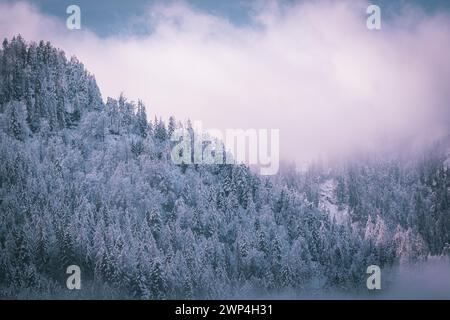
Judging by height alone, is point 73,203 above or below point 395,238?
above

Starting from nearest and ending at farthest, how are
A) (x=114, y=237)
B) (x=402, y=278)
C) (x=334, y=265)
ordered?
(x=114, y=237), (x=334, y=265), (x=402, y=278)

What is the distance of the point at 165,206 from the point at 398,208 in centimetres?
10881

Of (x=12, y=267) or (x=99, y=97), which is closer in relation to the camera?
(x=12, y=267)

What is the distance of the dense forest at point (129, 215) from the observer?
266ft

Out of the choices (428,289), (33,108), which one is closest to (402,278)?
(428,289)

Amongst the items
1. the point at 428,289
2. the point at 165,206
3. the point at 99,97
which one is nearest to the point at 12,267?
the point at 165,206

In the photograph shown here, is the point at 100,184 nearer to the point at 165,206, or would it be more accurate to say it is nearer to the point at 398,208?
the point at 165,206

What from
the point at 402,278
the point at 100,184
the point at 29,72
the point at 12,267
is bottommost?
the point at 402,278

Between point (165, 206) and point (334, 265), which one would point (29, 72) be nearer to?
point (165, 206)

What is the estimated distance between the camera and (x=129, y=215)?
94.9 m

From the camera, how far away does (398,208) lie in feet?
602

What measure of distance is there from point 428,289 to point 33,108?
87731 mm

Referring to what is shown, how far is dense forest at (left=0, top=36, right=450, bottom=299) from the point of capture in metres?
81.1
